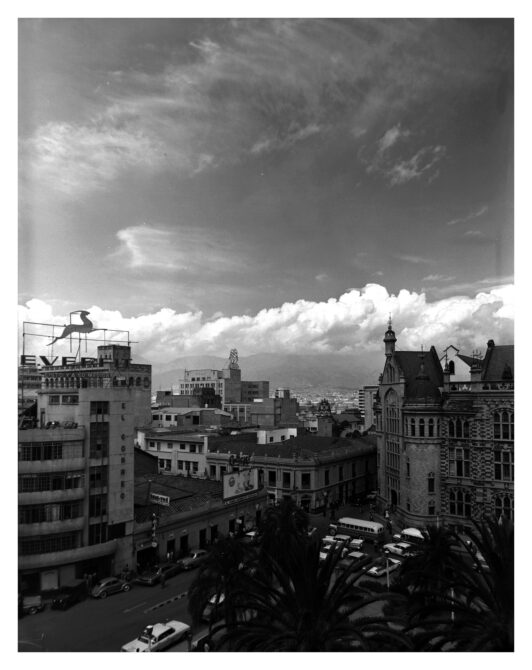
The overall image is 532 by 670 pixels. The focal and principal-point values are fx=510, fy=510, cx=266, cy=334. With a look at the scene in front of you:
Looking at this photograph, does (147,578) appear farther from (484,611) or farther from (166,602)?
(484,611)

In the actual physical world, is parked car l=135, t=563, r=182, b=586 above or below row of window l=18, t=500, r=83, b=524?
below

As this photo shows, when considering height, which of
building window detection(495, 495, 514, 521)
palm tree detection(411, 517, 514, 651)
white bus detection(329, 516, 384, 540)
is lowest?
white bus detection(329, 516, 384, 540)

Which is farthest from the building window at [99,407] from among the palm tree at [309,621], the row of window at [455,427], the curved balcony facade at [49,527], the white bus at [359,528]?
the row of window at [455,427]

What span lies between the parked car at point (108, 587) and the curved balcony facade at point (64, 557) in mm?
1009

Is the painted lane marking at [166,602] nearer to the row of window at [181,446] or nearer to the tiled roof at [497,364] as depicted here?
Answer: the tiled roof at [497,364]

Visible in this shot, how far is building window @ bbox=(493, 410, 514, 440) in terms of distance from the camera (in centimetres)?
2494

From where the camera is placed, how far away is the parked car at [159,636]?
13492mm

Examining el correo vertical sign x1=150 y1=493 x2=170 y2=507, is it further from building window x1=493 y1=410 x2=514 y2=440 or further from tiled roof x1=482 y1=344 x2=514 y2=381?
tiled roof x1=482 y1=344 x2=514 y2=381

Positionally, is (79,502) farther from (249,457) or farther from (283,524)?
(249,457)

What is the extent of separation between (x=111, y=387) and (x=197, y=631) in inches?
390

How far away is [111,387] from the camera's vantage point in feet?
69.0

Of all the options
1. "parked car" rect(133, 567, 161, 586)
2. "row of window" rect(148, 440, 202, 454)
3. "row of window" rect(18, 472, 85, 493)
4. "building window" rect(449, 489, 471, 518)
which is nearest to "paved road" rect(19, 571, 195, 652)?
"parked car" rect(133, 567, 161, 586)

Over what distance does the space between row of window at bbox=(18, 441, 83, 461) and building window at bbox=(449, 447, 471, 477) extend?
18489 millimetres
